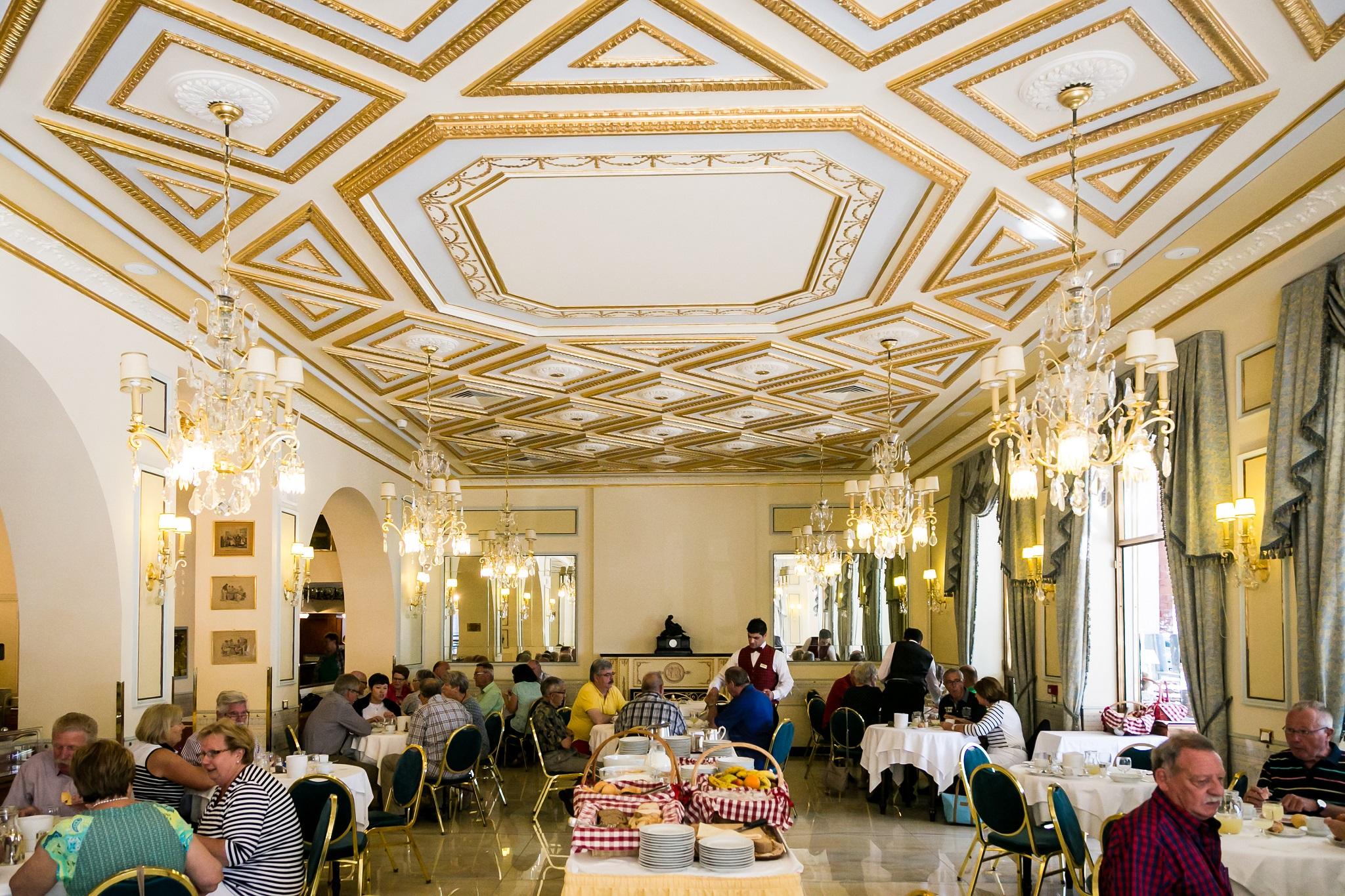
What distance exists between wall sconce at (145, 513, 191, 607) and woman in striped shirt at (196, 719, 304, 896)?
3117 mm

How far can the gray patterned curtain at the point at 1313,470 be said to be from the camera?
5.75 meters

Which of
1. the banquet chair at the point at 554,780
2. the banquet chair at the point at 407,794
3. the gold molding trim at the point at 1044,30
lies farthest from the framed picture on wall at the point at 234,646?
the gold molding trim at the point at 1044,30

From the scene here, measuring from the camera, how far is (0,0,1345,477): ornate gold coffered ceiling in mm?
4242

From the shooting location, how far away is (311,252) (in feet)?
22.4

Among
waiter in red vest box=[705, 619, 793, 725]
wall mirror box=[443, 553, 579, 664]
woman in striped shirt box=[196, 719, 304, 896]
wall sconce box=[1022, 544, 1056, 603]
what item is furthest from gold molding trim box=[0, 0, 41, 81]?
wall mirror box=[443, 553, 579, 664]

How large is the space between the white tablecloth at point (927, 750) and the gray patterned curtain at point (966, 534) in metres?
3.27

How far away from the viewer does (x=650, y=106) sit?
16.2 ft

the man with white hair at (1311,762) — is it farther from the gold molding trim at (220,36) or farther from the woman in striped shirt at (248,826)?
the gold molding trim at (220,36)

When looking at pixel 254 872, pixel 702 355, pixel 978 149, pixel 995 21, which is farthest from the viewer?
pixel 702 355

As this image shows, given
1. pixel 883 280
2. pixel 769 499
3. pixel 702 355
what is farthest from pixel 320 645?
pixel 883 280

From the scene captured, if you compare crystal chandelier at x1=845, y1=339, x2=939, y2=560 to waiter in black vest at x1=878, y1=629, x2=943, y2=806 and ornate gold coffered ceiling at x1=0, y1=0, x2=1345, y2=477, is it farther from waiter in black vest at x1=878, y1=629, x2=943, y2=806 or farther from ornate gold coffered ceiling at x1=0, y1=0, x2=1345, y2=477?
waiter in black vest at x1=878, y1=629, x2=943, y2=806

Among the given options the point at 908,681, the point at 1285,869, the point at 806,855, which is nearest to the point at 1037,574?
the point at 908,681

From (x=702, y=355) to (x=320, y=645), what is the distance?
12797 millimetres

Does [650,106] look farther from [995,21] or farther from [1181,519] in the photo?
[1181,519]
